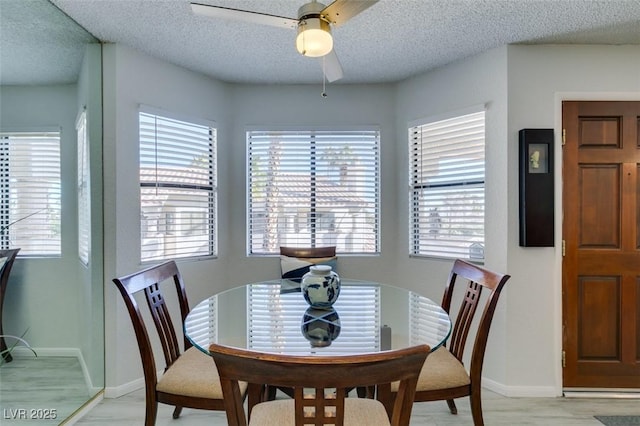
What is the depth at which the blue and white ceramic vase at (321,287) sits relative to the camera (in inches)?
73.2

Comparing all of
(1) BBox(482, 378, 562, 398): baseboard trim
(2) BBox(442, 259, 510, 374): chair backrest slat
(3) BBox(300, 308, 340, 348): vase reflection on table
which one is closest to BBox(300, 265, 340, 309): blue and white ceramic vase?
(3) BBox(300, 308, 340, 348): vase reflection on table

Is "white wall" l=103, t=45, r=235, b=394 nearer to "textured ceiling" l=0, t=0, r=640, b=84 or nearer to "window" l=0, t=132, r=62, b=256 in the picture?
"textured ceiling" l=0, t=0, r=640, b=84

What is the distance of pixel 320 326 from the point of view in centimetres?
168

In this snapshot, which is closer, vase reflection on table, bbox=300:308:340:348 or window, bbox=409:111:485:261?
vase reflection on table, bbox=300:308:340:348

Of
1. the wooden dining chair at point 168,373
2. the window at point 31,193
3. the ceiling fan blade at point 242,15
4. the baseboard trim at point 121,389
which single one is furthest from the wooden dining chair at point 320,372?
the window at point 31,193

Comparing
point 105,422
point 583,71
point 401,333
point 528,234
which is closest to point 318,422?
point 401,333

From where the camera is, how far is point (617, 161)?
249cm

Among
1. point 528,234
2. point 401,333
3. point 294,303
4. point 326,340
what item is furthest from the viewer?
point 528,234

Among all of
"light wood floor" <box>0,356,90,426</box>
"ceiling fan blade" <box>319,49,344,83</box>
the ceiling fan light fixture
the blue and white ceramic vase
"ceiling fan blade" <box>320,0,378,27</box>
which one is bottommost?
"light wood floor" <box>0,356,90,426</box>

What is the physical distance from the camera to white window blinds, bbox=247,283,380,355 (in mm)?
1460

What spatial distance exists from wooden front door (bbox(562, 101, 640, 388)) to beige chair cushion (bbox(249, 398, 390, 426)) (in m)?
1.94

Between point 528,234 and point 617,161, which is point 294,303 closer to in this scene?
point 528,234

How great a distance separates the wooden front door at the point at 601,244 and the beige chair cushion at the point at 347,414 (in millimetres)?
1944

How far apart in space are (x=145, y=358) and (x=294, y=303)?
821 mm
